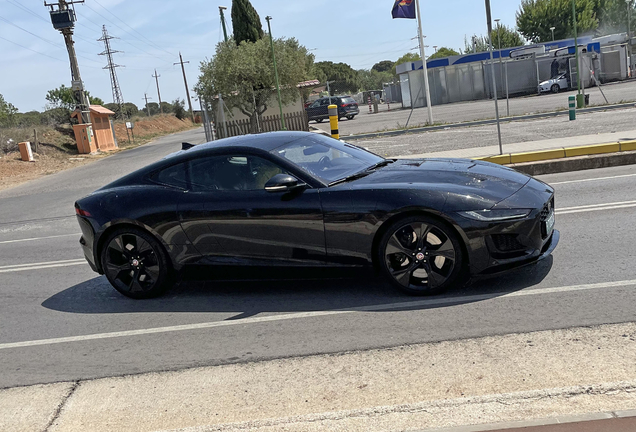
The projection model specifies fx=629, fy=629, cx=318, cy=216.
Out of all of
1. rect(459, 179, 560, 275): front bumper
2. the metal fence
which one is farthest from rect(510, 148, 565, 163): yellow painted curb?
the metal fence

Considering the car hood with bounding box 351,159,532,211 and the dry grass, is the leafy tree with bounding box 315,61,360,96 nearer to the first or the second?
the dry grass

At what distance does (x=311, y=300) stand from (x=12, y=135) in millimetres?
38179

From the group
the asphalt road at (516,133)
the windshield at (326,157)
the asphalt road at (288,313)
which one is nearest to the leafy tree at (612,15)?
the asphalt road at (516,133)

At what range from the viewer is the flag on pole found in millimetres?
27422

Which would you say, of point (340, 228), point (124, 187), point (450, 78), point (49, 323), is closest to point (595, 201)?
point (340, 228)

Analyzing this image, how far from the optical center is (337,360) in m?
4.16

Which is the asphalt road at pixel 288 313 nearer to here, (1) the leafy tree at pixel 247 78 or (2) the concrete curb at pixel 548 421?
(2) the concrete curb at pixel 548 421

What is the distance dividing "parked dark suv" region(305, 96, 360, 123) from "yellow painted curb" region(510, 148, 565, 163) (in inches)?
1277

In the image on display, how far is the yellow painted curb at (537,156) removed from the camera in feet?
38.4

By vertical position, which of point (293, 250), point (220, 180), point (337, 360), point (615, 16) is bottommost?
point (337, 360)

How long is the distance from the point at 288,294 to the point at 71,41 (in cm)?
4121

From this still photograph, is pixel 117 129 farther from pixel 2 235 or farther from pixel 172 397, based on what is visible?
pixel 172 397

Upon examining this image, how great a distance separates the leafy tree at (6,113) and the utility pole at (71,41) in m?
13.7

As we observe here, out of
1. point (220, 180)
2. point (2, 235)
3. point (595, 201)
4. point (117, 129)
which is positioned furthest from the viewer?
point (117, 129)
